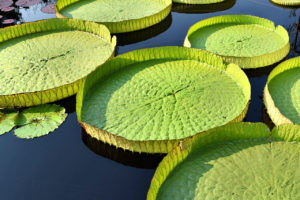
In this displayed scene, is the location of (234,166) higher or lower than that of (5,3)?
lower

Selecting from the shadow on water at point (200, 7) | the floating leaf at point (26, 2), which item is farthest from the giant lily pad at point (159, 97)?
the floating leaf at point (26, 2)

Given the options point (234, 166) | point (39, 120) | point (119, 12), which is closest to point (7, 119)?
point (39, 120)

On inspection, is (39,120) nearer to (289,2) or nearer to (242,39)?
(242,39)

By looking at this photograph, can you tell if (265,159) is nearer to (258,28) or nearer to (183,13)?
(258,28)

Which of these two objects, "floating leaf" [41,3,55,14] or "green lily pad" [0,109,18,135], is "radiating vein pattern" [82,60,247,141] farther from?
"floating leaf" [41,3,55,14]

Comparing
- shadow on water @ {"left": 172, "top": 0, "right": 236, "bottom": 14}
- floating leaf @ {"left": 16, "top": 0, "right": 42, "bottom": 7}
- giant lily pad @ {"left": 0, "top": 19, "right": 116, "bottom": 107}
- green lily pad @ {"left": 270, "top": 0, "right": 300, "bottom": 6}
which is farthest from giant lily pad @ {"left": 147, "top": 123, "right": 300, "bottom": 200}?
floating leaf @ {"left": 16, "top": 0, "right": 42, "bottom": 7}

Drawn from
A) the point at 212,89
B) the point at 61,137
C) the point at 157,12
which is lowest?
the point at 61,137

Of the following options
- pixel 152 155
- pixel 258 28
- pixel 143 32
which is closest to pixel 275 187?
pixel 152 155

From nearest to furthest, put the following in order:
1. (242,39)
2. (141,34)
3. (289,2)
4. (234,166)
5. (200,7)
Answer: (234,166) → (242,39) → (141,34) → (289,2) → (200,7)
